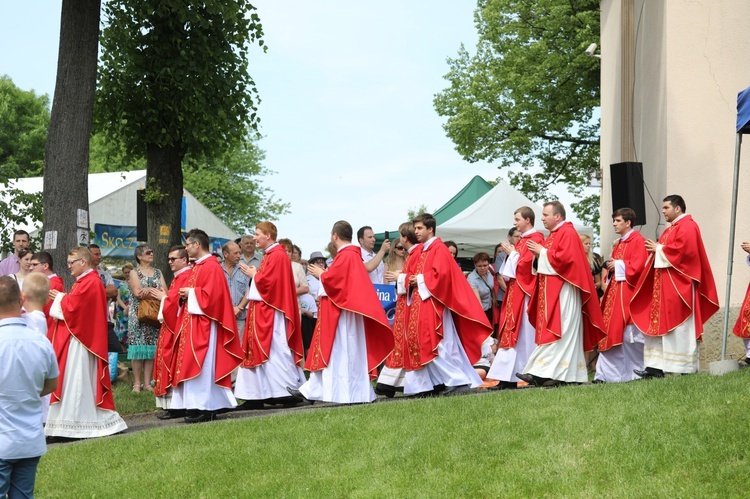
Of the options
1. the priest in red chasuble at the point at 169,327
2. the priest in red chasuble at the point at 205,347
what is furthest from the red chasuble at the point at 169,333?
the priest in red chasuble at the point at 205,347

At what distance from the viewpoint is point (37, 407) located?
572 centimetres

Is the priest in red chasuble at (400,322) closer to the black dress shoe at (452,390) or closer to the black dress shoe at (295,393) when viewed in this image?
the black dress shoe at (452,390)

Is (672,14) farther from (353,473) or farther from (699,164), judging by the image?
(353,473)

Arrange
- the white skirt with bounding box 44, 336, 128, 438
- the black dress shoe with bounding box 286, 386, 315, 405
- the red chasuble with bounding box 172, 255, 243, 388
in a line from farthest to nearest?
1. the black dress shoe with bounding box 286, 386, 315, 405
2. the red chasuble with bounding box 172, 255, 243, 388
3. the white skirt with bounding box 44, 336, 128, 438

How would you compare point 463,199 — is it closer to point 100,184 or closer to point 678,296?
point 100,184

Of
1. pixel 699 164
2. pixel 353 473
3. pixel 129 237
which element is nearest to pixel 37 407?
pixel 353 473

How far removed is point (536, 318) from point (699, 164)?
4752mm

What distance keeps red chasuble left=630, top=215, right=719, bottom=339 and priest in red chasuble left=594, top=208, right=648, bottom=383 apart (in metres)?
0.52

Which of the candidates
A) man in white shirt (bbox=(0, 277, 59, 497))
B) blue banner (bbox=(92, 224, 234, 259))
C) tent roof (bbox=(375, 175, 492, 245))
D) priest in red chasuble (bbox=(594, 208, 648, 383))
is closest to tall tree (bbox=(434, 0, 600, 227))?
tent roof (bbox=(375, 175, 492, 245))

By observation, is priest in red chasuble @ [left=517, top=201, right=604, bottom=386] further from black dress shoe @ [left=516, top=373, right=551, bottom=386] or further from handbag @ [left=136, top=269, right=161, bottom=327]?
handbag @ [left=136, top=269, right=161, bottom=327]

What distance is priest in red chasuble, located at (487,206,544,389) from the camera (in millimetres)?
11578

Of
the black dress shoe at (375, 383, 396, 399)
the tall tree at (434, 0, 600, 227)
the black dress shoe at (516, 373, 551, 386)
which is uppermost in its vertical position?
the tall tree at (434, 0, 600, 227)

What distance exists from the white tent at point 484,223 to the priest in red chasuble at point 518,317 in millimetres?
6732

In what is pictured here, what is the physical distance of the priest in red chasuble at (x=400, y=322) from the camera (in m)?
11.4
